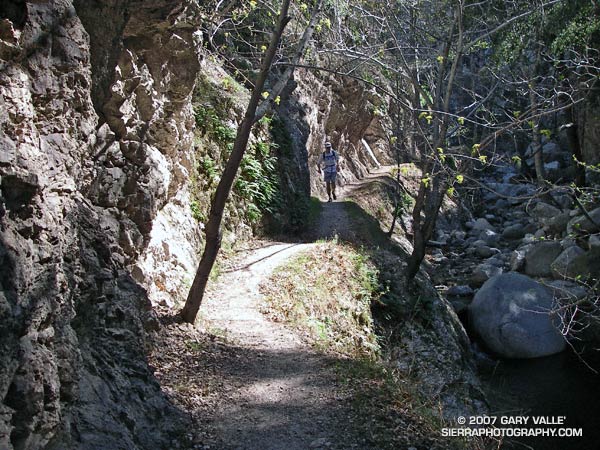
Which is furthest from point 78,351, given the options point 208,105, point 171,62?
point 208,105

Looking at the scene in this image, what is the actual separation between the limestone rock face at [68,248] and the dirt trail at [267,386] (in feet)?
2.90

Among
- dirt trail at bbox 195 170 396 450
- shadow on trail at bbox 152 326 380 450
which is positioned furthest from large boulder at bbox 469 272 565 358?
shadow on trail at bbox 152 326 380 450

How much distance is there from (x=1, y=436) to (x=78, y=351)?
1204 mm

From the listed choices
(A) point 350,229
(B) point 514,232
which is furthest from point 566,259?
(B) point 514,232

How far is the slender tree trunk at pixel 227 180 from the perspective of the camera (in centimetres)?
711

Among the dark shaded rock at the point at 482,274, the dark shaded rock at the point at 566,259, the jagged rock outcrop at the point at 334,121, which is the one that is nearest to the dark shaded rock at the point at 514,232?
the dark shaded rock at the point at 482,274

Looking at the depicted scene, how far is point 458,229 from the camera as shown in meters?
25.4

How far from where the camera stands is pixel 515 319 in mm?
13219

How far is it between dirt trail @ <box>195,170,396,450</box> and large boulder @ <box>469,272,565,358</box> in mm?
6756

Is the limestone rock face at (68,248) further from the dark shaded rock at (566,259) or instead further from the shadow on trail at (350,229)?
the dark shaded rock at (566,259)

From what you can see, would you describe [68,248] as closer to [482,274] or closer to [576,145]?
[482,274]

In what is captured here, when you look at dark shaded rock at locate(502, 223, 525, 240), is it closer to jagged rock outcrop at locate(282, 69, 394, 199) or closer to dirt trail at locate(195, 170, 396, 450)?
jagged rock outcrop at locate(282, 69, 394, 199)

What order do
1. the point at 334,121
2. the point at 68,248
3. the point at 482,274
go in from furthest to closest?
1. the point at 334,121
2. the point at 482,274
3. the point at 68,248

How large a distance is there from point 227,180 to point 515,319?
924cm
